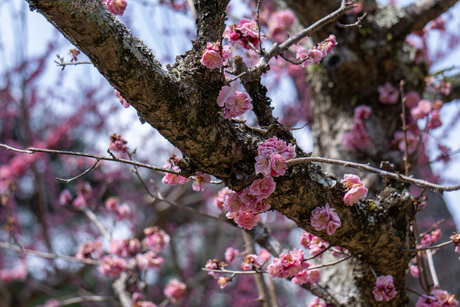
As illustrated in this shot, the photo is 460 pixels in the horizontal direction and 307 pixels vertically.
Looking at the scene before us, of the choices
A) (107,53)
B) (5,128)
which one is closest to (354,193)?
(107,53)

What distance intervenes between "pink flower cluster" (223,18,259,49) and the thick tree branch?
5.18ft

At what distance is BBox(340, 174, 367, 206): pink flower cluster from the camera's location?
141cm

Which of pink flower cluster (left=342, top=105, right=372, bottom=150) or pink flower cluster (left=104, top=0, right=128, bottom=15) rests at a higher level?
pink flower cluster (left=342, top=105, right=372, bottom=150)

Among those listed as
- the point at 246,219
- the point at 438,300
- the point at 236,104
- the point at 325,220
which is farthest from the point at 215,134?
the point at 438,300

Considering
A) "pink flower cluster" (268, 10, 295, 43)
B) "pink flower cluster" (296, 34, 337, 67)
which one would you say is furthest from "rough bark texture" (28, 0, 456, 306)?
"pink flower cluster" (268, 10, 295, 43)

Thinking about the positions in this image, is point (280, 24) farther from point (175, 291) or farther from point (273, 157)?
point (273, 157)

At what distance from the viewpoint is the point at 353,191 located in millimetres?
1411

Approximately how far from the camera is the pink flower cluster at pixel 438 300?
164cm

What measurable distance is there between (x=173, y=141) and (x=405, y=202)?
3.17 ft

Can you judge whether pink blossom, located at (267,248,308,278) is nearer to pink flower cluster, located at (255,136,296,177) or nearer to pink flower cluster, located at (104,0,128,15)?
pink flower cluster, located at (255,136,296,177)

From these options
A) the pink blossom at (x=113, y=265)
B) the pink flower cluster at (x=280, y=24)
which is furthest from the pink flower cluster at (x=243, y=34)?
the pink flower cluster at (x=280, y=24)

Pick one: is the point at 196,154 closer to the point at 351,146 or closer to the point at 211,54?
the point at 211,54

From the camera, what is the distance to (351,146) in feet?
8.79

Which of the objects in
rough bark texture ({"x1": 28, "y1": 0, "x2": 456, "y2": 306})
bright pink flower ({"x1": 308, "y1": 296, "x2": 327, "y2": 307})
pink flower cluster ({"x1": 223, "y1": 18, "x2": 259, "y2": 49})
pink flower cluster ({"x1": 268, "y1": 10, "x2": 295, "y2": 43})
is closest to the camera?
rough bark texture ({"x1": 28, "y1": 0, "x2": 456, "y2": 306})
